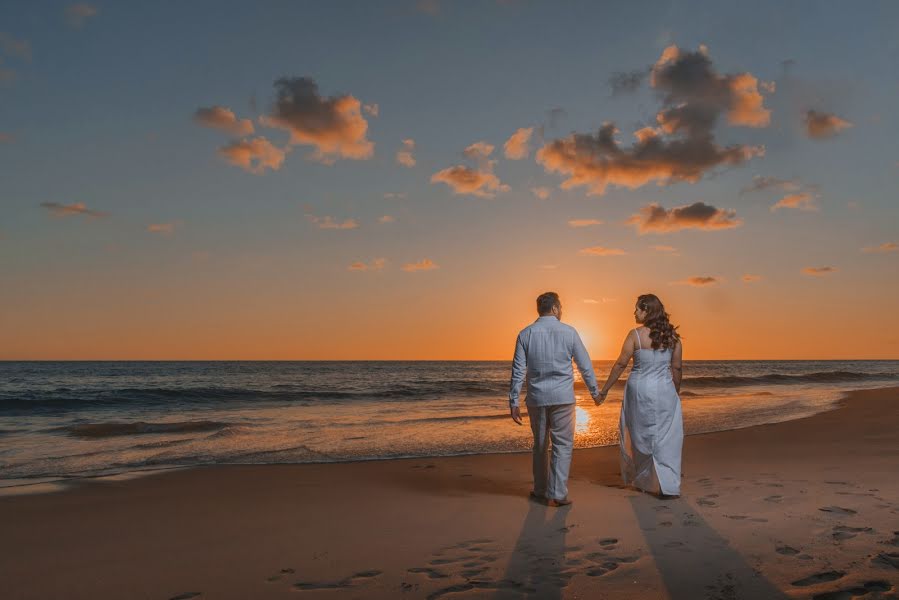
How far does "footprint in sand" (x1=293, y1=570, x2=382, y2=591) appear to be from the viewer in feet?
12.3

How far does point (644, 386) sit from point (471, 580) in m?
3.21

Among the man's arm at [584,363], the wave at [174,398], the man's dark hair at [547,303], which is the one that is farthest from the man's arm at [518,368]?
the wave at [174,398]

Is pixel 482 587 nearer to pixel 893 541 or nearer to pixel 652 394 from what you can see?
pixel 893 541

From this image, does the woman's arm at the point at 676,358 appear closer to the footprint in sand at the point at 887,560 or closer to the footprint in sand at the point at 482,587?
the footprint in sand at the point at 887,560

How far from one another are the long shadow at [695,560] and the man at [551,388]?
834mm

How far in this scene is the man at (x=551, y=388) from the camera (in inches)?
230

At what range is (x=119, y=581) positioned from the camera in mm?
4031

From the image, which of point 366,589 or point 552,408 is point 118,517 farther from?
point 552,408

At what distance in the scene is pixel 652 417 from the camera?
617 centimetres

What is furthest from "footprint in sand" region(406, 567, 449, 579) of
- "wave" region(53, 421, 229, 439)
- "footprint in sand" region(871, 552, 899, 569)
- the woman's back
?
"wave" region(53, 421, 229, 439)

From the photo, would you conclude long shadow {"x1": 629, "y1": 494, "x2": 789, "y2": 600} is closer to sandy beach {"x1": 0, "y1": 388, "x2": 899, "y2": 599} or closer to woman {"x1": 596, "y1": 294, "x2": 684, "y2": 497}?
sandy beach {"x1": 0, "y1": 388, "x2": 899, "y2": 599}

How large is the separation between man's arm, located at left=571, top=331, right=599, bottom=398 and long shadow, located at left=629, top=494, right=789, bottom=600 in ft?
3.95

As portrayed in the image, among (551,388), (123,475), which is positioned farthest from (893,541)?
(123,475)

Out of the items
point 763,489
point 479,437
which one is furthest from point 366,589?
point 479,437
